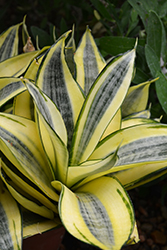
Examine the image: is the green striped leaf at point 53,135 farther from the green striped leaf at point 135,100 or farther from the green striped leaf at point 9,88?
the green striped leaf at point 135,100

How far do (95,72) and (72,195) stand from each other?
0.24m

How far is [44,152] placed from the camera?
0.43 meters

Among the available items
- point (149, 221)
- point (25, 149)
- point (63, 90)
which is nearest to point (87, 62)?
point (63, 90)

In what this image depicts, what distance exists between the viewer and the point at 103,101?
17.4 inches

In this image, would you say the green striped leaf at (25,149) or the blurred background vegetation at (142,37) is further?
the blurred background vegetation at (142,37)

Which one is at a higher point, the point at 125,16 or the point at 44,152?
the point at 125,16

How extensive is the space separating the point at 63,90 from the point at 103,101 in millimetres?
76

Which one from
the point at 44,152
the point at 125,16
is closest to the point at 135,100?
the point at 44,152

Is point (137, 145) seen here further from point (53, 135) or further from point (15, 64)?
point (15, 64)

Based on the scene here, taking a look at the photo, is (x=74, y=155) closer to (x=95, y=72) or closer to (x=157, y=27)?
(x=95, y=72)

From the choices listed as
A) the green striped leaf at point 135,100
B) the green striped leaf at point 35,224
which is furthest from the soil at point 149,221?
the green striped leaf at point 35,224

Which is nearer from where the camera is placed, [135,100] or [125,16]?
[135,100]

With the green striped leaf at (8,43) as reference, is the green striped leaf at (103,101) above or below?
below

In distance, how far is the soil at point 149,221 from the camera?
842 mm
